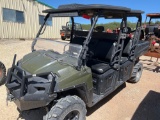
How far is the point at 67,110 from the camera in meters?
2.65

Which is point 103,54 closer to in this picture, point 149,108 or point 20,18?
point 149,108

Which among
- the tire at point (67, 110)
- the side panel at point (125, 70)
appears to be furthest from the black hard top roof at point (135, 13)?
the tire at point (67, 110)

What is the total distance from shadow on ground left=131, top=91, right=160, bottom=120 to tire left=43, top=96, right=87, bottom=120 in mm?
1305

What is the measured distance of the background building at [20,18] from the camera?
12.1 metres

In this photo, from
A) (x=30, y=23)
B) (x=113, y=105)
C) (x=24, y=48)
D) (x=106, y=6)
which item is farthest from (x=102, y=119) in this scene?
(x=30, y=23)

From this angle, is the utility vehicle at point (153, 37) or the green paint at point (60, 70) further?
the utility vehicle at point (153, 37)

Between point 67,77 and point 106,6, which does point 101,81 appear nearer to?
point 67,77

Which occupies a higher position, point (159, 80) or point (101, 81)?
→ point (101, 81)

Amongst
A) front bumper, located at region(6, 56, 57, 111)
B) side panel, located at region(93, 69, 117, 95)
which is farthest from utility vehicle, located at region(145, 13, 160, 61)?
front bumper, located at region(6, 56, 57, 111)

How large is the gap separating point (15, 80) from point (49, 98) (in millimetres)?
831

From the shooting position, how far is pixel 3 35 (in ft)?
40.0

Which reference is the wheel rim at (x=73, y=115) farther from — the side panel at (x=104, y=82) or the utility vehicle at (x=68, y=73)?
the side panel at (x=104, y=82)

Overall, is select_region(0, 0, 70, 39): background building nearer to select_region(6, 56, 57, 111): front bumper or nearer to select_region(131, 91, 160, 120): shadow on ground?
select_region(131, 91, 160, 120): shadow on ground

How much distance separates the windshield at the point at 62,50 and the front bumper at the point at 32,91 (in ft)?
1.81
